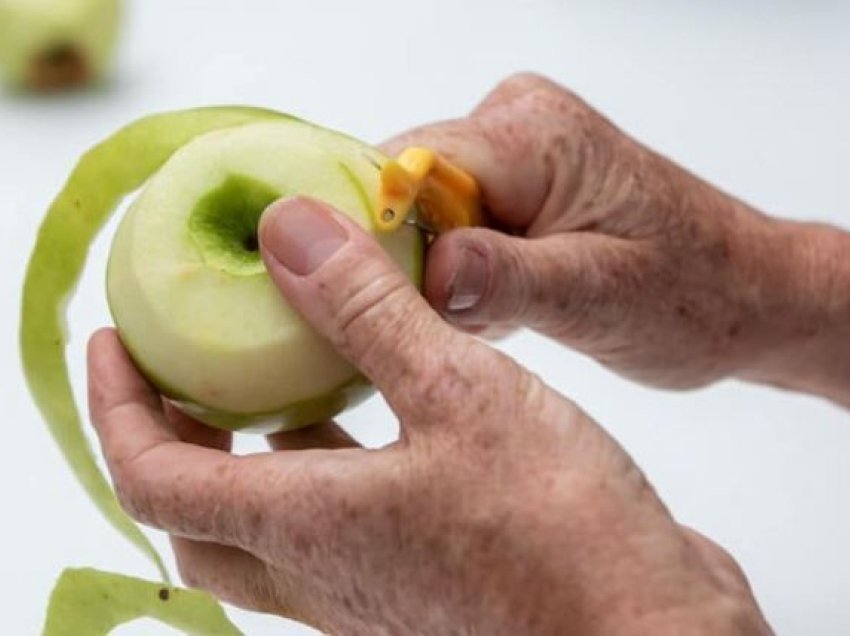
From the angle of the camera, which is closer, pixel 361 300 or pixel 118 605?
pixel 361 300

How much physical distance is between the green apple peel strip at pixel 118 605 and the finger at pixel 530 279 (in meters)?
0.18

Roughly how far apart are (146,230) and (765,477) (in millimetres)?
573

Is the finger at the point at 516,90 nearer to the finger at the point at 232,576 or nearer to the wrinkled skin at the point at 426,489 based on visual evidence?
the wrinkled skin at the point at 426,489

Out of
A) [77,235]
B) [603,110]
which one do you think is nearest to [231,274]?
[77,235]

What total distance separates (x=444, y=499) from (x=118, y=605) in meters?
0.22

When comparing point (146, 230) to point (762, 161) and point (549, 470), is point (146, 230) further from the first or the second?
point (762, 161)

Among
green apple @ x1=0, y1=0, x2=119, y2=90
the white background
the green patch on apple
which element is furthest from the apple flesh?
green apple @ x1=0, y1=0, x2=119, y2=90

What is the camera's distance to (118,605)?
768mm

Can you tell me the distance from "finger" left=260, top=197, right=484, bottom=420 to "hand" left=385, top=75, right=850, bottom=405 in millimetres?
89

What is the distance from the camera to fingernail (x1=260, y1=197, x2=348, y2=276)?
25.1 inches

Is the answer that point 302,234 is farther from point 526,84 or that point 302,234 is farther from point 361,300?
point 526,84

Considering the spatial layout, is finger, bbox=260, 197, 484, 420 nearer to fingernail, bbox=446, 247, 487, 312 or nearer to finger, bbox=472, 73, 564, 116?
fingernail, bbox=446, 247, 487, 312

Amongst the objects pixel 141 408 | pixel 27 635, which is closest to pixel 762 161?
pixel 27 635

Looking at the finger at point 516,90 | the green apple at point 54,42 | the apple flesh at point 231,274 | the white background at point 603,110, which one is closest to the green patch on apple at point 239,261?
the apple flesh at point 231,274
